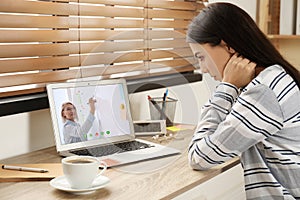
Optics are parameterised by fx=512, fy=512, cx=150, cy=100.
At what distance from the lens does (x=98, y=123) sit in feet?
5.84

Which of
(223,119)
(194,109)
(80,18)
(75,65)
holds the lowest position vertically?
(194,109)

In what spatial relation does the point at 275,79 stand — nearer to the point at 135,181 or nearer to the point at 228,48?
the point at 228,48

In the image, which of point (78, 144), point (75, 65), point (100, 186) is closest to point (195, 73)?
point (75, 65)

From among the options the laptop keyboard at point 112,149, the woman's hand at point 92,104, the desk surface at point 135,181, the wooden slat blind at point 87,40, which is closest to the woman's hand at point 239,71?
the desk surface at point 135,181

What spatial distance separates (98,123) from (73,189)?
Result: 1.76ft

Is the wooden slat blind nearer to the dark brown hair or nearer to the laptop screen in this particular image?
the laptop screen

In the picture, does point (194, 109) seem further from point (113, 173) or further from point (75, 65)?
point (113, 173)

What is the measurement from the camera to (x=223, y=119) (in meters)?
1.47

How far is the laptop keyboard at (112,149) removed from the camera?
5.40 feet

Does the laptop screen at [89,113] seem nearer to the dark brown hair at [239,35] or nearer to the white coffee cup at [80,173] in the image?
the white coffee cup at [80,173]

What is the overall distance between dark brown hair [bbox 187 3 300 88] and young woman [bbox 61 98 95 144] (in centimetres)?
53

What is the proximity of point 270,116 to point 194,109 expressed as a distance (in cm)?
111

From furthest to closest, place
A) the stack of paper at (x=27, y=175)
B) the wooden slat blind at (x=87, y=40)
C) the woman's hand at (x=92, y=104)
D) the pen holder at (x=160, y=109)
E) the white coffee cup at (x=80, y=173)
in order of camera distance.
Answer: the pen holder at (x=160, y=109), the woman's hand at (x=92, y=104), the wooden slat blind at (x=87, y=40), the stack of paper at (x=27, y=175), the white coffee cup at (x=80, y=173)

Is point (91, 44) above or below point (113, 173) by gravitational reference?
above
